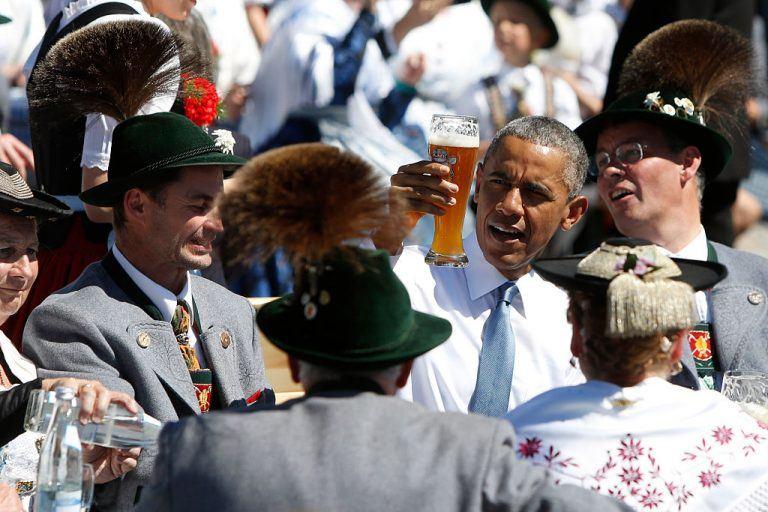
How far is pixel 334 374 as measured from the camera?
8.70 feet

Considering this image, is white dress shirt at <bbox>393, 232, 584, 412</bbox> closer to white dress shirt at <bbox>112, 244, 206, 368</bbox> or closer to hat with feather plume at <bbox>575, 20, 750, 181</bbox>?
white dress shirt at <bbox>112, 244, 206, 368</bbox>

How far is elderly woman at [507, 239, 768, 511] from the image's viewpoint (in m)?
2.83

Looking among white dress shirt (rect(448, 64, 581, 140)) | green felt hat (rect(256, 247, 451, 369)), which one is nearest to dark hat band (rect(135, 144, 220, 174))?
green felt hat (rect(256, 247, 451, 369))

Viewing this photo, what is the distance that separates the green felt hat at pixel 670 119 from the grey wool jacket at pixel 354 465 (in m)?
2.52

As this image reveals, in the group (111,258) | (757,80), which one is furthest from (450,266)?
(757,80)

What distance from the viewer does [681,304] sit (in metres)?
2.79

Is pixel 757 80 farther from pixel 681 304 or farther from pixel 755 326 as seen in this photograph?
pixel 681 304

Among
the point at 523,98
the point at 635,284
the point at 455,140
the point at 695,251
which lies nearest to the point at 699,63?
the point at 695,251

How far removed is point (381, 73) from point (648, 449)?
5.07 metres

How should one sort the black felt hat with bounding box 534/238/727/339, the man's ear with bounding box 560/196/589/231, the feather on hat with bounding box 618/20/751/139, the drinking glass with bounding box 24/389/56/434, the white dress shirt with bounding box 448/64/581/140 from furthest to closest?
the white dress shirt with bounding box 448/64/581/140 < the feather on hat with bounding box 618/20/751/139 < the man's ear with bounding box 560/196/589/231 < the drinking glass with bounding box 24/389/56/434 < the black felt hat with bounding box 534/238/727/339

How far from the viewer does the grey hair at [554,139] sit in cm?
423

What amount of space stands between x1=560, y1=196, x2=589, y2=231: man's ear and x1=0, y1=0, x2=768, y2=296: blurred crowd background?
6.55 feet

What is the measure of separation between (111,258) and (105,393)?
0.85 meters

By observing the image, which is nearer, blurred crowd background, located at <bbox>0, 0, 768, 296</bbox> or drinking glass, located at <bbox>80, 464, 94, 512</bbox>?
drinking glass, located at <bbox>80, 464, 94, 512</bbox>
